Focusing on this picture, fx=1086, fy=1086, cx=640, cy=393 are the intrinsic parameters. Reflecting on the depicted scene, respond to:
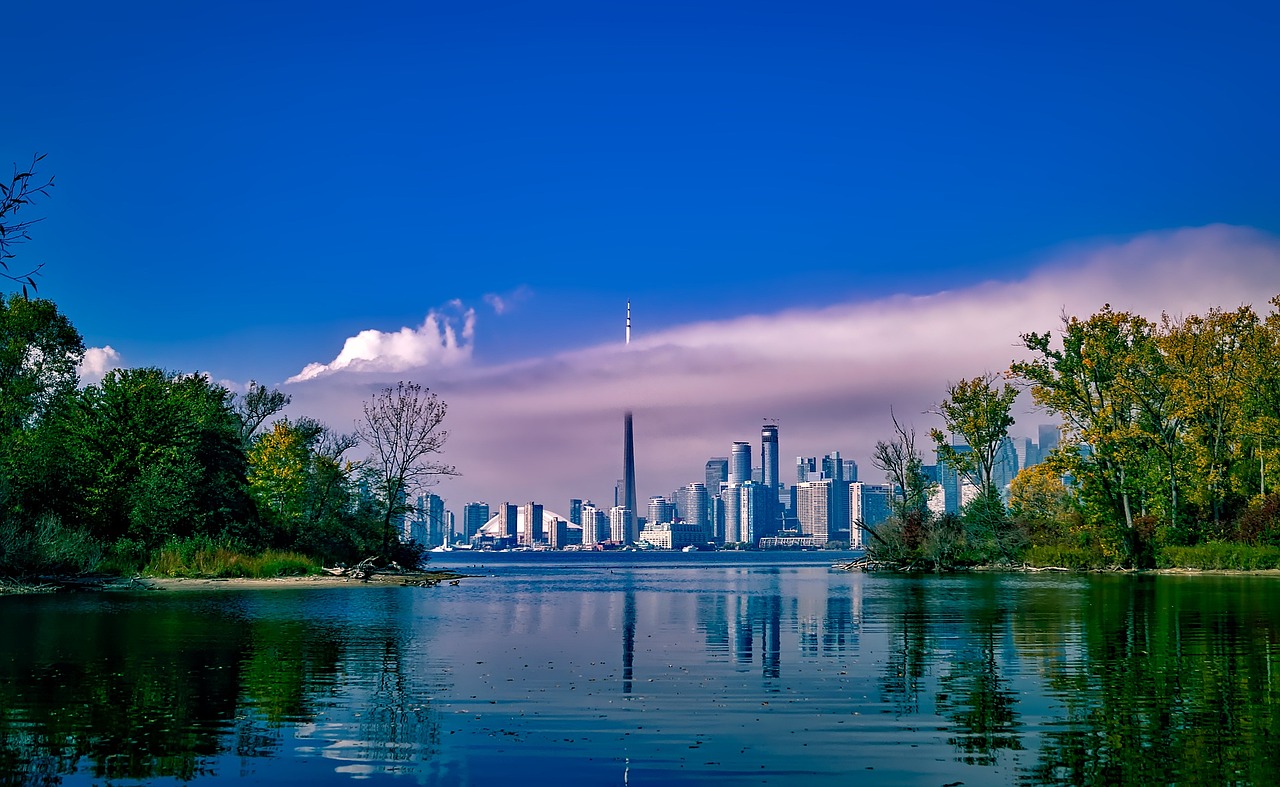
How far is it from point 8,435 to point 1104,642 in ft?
210

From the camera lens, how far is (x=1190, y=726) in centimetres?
1599

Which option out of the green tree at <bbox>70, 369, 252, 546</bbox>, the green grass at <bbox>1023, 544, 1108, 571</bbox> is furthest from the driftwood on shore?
the green grass at <bbox>1023, 544, 1108, 571</bbox>

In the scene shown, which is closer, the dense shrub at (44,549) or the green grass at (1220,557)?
the dense shrub at (44,549)

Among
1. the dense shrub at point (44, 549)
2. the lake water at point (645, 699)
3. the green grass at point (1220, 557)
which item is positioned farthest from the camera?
the green grass at point (1220, 557)

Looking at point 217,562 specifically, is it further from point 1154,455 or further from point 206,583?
point 1154,455

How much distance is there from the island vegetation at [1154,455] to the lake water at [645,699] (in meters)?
43.7

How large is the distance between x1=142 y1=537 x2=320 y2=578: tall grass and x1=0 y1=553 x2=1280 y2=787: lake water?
2428cm

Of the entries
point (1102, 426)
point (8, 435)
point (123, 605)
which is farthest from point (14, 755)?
point (1102, 426)

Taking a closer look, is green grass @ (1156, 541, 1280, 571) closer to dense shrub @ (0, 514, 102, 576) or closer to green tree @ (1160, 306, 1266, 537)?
green tree @ (1160, 306, 1266, 537)

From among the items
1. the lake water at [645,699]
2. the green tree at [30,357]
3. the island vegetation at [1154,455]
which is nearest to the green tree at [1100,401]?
the island vegetation at [1154,455]

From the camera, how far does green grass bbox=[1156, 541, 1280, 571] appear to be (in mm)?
73750

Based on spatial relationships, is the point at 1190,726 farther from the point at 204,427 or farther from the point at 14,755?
the point at 204,427

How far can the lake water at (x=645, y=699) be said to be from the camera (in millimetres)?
13766

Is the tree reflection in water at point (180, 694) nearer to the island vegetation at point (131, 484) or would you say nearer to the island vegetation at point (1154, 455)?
the island vegetation at point (131, 484)
